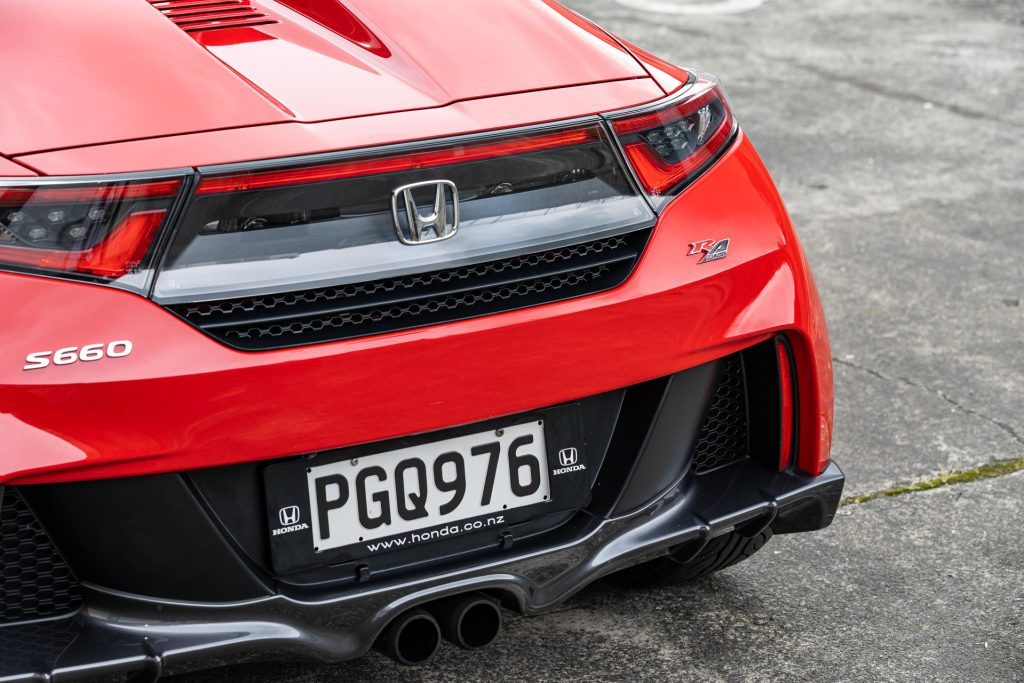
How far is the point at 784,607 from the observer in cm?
276

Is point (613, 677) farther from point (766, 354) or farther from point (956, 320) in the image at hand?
point (956, 320)

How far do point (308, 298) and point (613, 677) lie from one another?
3.62 feet

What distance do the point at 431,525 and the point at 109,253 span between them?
67 cm

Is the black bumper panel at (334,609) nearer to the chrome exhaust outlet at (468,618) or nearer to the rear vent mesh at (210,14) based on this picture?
the chrome exhaust outlet at (468,618)

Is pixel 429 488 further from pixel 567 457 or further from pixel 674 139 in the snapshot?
pixel 674 139

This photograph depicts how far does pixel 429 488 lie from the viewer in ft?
6.63

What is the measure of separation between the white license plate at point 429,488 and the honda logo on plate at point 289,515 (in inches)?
1.0

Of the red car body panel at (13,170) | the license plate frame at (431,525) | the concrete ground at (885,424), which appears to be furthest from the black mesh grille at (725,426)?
the red car body panel at (13,170)

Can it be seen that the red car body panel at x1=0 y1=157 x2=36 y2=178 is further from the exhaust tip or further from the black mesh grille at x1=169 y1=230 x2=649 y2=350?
the exhaust tip

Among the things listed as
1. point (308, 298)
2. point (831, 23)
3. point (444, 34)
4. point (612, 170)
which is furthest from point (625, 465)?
point (831, 23)

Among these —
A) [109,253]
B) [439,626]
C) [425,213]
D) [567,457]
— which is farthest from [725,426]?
[109,253]

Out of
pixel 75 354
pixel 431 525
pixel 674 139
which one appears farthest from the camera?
pixel 674 139

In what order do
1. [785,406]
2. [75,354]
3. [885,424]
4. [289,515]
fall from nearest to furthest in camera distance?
[75,354], [289,515], [785,406], [885,424]

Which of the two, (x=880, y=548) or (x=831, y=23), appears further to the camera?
(x=831, y=23)
